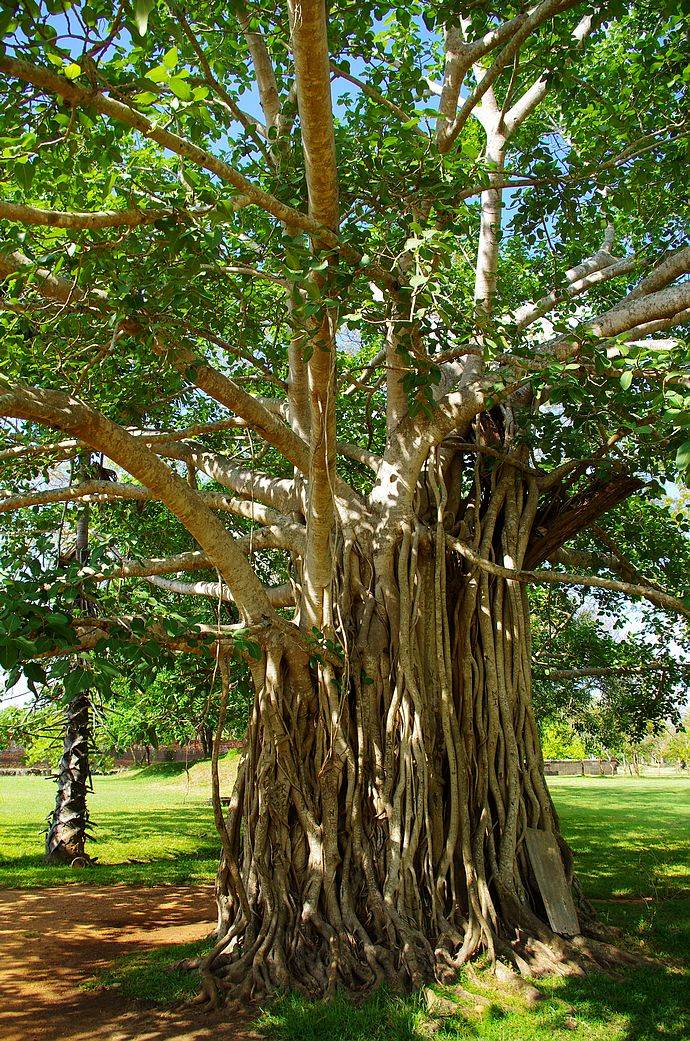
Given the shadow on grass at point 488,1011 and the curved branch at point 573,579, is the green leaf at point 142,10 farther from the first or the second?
the shadow on grass at point 488,1011

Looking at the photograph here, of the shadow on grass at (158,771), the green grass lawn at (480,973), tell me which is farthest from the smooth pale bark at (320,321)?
the shadow on grass at (158,771)

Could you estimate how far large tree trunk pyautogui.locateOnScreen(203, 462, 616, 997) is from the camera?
4.20 m

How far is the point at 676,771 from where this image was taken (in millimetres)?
36312

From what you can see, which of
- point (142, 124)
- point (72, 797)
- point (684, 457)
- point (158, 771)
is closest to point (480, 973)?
point (684, 457)

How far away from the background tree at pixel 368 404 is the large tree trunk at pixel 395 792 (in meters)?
0.02

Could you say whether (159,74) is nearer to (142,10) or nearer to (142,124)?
(142,124)

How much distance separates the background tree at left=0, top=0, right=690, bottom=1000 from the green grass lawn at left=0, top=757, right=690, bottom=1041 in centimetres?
30

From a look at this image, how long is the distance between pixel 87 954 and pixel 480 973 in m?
2.56

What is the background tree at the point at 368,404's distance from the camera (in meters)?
3.63

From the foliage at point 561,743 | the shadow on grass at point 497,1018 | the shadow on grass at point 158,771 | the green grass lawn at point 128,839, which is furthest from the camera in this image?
the foliage at point 561,743

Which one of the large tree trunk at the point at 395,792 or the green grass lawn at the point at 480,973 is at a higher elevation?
the large tree trunk at the point at 395,792

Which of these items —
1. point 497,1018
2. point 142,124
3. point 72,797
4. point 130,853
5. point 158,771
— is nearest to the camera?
point 142,124

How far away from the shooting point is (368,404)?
648cm

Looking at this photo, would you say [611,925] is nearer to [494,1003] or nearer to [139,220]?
[494,1003]
